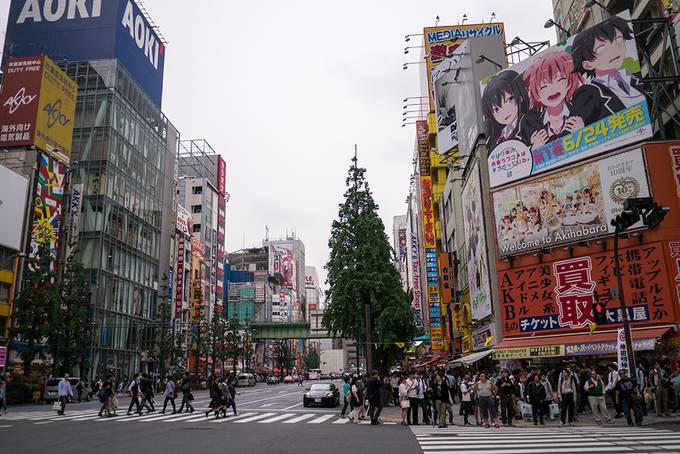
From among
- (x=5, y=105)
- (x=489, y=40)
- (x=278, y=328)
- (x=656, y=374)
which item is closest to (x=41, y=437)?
(x=656, y=374)

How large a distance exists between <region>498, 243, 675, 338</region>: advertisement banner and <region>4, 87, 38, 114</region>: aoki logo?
1582 inches

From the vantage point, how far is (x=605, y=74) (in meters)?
27.2

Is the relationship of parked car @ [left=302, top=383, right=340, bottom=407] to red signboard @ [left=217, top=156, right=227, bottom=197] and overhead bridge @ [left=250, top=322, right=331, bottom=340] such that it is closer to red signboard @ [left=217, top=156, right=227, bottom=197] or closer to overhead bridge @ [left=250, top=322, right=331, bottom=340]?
overhead bridge @ [left=250, top=322, right=331, bottom=340]

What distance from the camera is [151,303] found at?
65562 millimetres

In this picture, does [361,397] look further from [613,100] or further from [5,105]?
[5,105]

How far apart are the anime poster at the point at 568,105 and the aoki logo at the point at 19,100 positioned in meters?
37.3

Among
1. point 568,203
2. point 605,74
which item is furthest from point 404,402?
point 605,74

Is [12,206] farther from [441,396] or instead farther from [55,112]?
[441,396]

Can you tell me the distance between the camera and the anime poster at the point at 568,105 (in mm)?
26375

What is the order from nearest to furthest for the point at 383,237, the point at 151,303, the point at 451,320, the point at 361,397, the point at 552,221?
1. the point at 361,397
2. the point at 552,221
3. the point at 383,237
4. the point at 451,320
5. the point at 151,303

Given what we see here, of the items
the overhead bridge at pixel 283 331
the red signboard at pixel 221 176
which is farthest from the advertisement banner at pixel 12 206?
the red signboard at pixel 221 176

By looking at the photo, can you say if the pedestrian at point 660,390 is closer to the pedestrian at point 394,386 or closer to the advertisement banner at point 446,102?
the pedestrian at point 394,386

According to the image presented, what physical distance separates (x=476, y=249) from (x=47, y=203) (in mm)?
34952

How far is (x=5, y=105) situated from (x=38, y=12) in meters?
21.9
